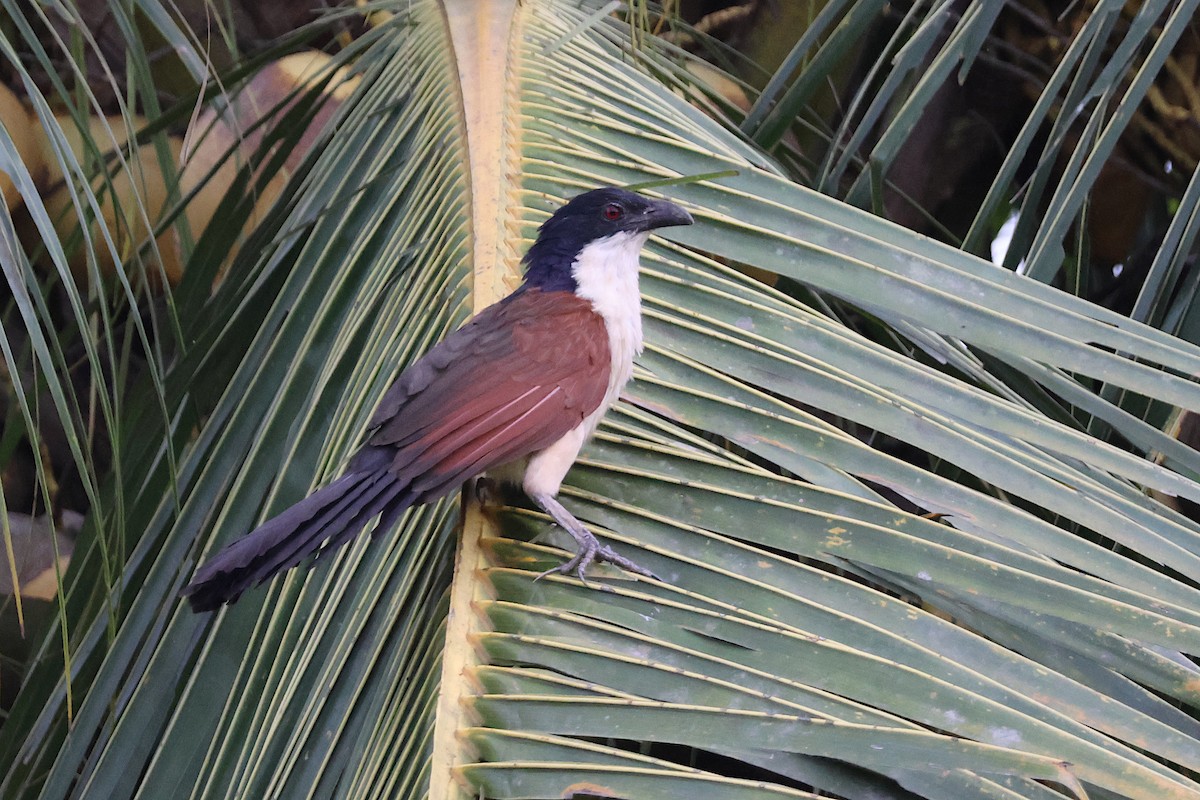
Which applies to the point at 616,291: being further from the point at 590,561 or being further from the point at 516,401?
the point at 590,561

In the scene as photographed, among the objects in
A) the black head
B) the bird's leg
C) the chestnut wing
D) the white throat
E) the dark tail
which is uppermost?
the black head

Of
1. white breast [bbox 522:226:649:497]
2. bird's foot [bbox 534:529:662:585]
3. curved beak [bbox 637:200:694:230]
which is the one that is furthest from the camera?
curved beak [bbox 637:200:694:230]

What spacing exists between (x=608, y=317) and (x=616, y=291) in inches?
4.0

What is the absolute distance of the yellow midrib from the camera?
1.35m

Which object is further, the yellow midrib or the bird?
the bird

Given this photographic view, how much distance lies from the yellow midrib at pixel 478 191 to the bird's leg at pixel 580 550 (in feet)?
0.33

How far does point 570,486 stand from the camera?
186 centimetres

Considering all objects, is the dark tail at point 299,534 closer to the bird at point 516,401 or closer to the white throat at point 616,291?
the bird at point 516,401

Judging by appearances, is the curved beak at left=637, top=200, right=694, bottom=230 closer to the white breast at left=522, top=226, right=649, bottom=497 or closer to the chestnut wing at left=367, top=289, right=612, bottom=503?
the white breast at left=522, top=226, right=649, bottom=497

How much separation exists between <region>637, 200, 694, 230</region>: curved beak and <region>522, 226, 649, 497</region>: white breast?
5cm

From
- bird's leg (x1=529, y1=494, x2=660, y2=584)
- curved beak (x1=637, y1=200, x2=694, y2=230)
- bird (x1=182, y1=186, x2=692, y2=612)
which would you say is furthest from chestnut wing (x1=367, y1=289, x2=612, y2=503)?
curved beak (x1=637, y1=200, x2=694, y2=230)

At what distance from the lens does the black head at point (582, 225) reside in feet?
6.80

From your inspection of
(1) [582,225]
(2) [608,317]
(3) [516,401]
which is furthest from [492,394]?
(1) [582,225]

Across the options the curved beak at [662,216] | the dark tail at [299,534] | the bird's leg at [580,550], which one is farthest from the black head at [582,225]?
the dark tail at [299,534]
